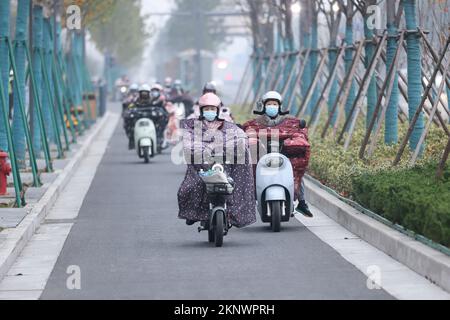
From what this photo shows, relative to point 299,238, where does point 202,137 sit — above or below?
above

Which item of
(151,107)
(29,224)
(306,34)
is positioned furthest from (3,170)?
(306,34)

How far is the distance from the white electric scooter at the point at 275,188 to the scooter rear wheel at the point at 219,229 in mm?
1514

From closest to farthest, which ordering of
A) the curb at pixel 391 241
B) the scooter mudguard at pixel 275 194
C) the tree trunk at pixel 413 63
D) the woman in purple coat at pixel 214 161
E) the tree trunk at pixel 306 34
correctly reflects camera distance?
the curb at pixel 391 241
the woman in purple coat at pixel 214 161
the scooter mudguard at pixel 275 194
the tree trunk at pixel 413 63
the tree trunk at pixel 306 34

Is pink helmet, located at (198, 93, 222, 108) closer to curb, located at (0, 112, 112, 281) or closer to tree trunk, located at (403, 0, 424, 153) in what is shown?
curb, located at (0, 112, 112, 281)

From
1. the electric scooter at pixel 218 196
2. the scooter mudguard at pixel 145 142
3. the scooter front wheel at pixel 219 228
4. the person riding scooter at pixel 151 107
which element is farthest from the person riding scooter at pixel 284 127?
the person riding scooter at pixel 151 107

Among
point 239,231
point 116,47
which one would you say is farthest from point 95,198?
point 116,47

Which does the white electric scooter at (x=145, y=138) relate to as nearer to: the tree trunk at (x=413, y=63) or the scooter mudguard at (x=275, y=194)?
the tree trunk at (x=413, y=63)

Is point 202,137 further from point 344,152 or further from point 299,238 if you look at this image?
point 344,152

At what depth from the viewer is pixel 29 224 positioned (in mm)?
17188

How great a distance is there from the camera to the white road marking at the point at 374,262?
12.0m

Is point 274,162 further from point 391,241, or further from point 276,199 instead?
point 391,241

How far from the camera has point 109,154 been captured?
3553 cm

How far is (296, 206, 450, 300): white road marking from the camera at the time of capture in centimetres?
1200
